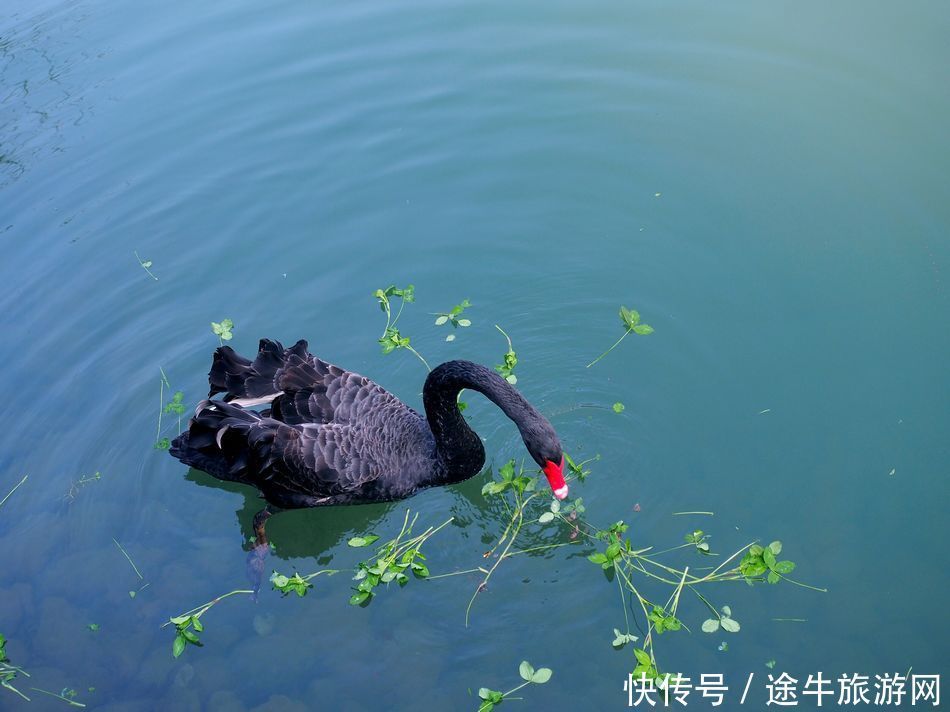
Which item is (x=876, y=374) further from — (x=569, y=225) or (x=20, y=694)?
(x=20, y=694)

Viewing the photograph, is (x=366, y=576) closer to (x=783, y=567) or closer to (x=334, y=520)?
(x=334, y=520)

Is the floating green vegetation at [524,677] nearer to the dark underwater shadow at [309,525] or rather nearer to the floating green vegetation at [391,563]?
the floating green vegetation at [391,563]

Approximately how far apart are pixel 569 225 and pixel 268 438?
→ 3.09m

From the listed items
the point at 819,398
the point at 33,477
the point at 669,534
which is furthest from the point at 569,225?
the point at 33,477

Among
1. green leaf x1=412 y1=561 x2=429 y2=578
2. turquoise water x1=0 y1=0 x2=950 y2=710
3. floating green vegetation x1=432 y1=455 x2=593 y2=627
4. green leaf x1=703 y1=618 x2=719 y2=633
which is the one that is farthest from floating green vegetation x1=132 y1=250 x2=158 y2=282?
green leaf x1=703 y1=618 x2=719 y2=633

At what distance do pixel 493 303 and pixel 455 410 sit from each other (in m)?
1.48

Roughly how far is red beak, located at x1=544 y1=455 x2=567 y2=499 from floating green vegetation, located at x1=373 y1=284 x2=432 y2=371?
1.51 metres

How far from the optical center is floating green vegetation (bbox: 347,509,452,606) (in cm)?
441

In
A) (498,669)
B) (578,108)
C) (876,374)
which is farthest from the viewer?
(578,108)

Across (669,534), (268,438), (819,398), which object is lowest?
(669,534)

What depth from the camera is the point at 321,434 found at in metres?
5.06

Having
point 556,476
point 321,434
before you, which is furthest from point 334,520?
point 556,476

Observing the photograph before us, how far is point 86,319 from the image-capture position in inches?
268

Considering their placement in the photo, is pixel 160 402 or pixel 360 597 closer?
pixel 360 597
